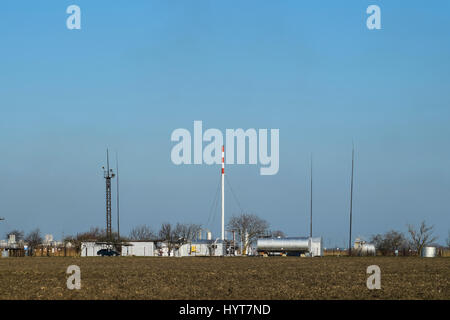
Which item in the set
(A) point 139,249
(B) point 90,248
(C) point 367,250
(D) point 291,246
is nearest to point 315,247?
(D) point 291,246

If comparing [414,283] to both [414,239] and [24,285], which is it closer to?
[24,285]

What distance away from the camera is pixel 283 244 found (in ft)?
351

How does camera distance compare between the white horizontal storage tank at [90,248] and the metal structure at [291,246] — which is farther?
the white horizontal storage tank at [90,248]

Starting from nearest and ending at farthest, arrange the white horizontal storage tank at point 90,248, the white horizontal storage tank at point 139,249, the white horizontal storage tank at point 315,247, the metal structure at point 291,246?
the metal structure at point 291,246
the white horizontal storage tank at point 315,247
the white horizontal storage tank at point 90,248
the white horizontal storage tank at point 139,249

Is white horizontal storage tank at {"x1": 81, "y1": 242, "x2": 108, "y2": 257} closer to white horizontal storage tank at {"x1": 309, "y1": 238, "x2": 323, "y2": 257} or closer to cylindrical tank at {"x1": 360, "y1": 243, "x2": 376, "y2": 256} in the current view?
white horizontal storage tank at {"x1": 309, "y1": 238, "x2": 323, "y2": 257}

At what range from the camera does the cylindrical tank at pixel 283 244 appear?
10544 centimetres

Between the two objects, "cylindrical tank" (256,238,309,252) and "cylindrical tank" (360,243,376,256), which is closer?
"cylindrical tank" (256,238,309,252)

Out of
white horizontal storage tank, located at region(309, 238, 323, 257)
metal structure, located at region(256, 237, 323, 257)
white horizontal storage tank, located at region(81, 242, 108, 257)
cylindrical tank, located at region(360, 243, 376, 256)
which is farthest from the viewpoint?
white horizontal storage tank, located at region(81, 242, 108, 257)

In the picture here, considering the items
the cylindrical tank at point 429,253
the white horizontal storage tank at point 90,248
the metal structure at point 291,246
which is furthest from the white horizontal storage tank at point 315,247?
the white horizontal storage tank at point 90,248

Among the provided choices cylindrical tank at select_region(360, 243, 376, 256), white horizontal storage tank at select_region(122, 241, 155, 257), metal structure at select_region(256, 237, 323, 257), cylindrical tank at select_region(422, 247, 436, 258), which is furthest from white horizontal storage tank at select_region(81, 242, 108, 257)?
cylindrical tank at select_region(422, 247, 436, 258)

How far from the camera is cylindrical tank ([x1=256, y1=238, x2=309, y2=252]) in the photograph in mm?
105438

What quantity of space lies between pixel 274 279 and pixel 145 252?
8260 centimetres

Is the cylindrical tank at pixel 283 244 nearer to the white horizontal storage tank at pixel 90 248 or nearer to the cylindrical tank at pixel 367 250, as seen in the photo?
the cylindrical tank at pixel 367 250
